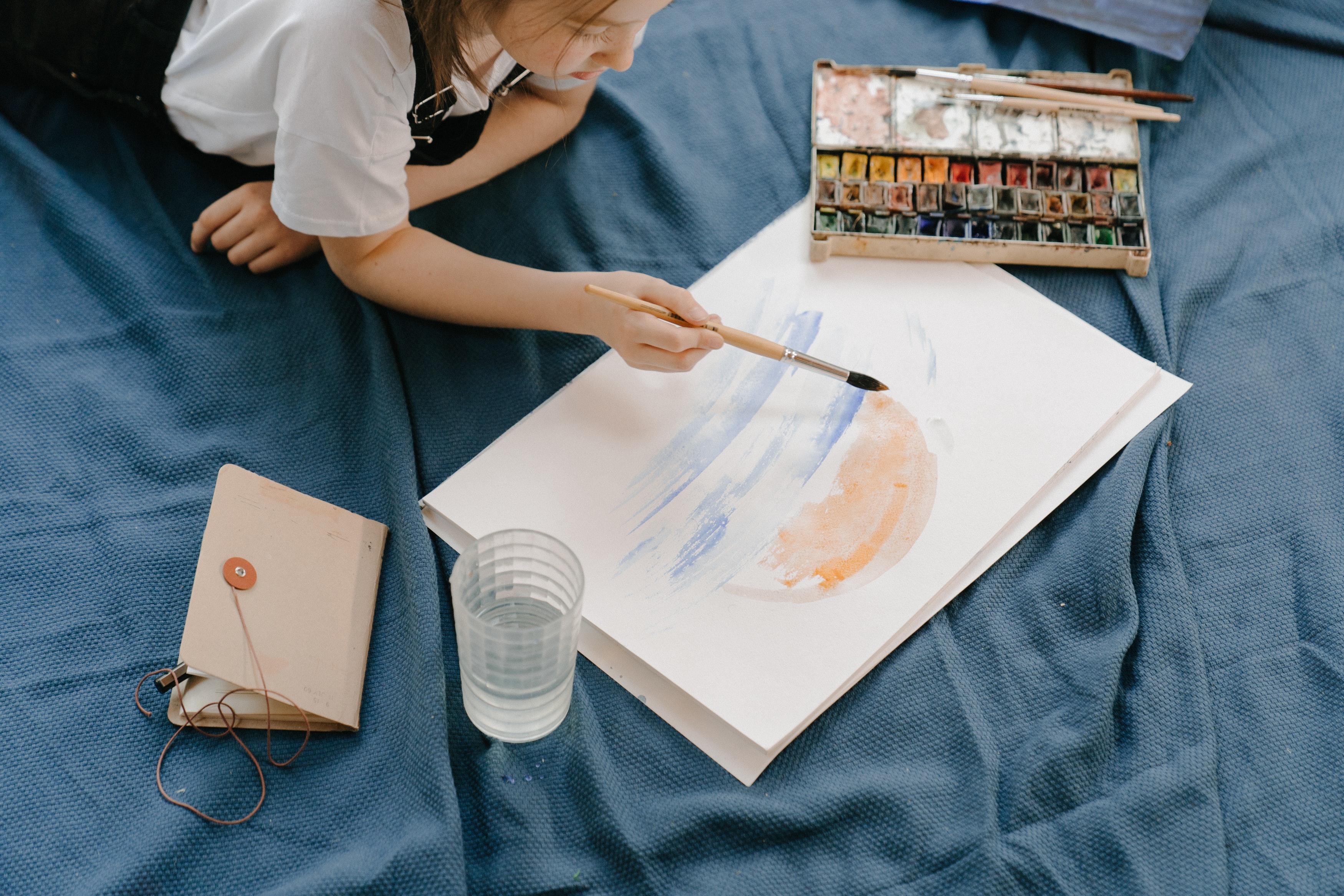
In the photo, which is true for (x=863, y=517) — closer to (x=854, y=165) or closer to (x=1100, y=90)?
(x=854, y=165)

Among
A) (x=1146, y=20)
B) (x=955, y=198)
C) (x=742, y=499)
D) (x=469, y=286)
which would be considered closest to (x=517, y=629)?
(x=742, y=499)

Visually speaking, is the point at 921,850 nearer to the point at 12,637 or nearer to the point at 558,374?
the point at 558,374

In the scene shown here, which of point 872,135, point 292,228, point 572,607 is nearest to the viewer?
point 572,607

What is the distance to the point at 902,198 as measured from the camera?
0.86 metres

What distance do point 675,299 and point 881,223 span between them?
0.24 meters

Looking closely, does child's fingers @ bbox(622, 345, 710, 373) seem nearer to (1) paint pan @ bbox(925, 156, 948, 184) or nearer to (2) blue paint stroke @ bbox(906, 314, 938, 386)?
(2) blue paint stroke @ bbox(906, 314, 938, 386)

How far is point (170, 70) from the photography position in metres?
0.81

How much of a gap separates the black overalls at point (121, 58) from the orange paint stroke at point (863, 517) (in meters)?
0.42

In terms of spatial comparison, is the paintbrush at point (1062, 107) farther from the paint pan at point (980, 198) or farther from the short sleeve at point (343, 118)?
the short sleeve at point (343, 118)

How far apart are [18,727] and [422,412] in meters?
0.33

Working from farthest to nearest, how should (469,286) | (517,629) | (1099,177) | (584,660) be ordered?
(1099,177) → (469,286) → (584,660) → (517,629)

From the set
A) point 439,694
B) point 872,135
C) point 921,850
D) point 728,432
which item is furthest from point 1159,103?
point 439,694

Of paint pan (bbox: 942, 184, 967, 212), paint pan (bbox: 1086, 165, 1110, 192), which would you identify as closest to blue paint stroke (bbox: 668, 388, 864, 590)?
paint pan (bbox: 942, 184, 967, 212)

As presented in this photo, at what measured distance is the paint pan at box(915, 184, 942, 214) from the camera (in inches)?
33.9
